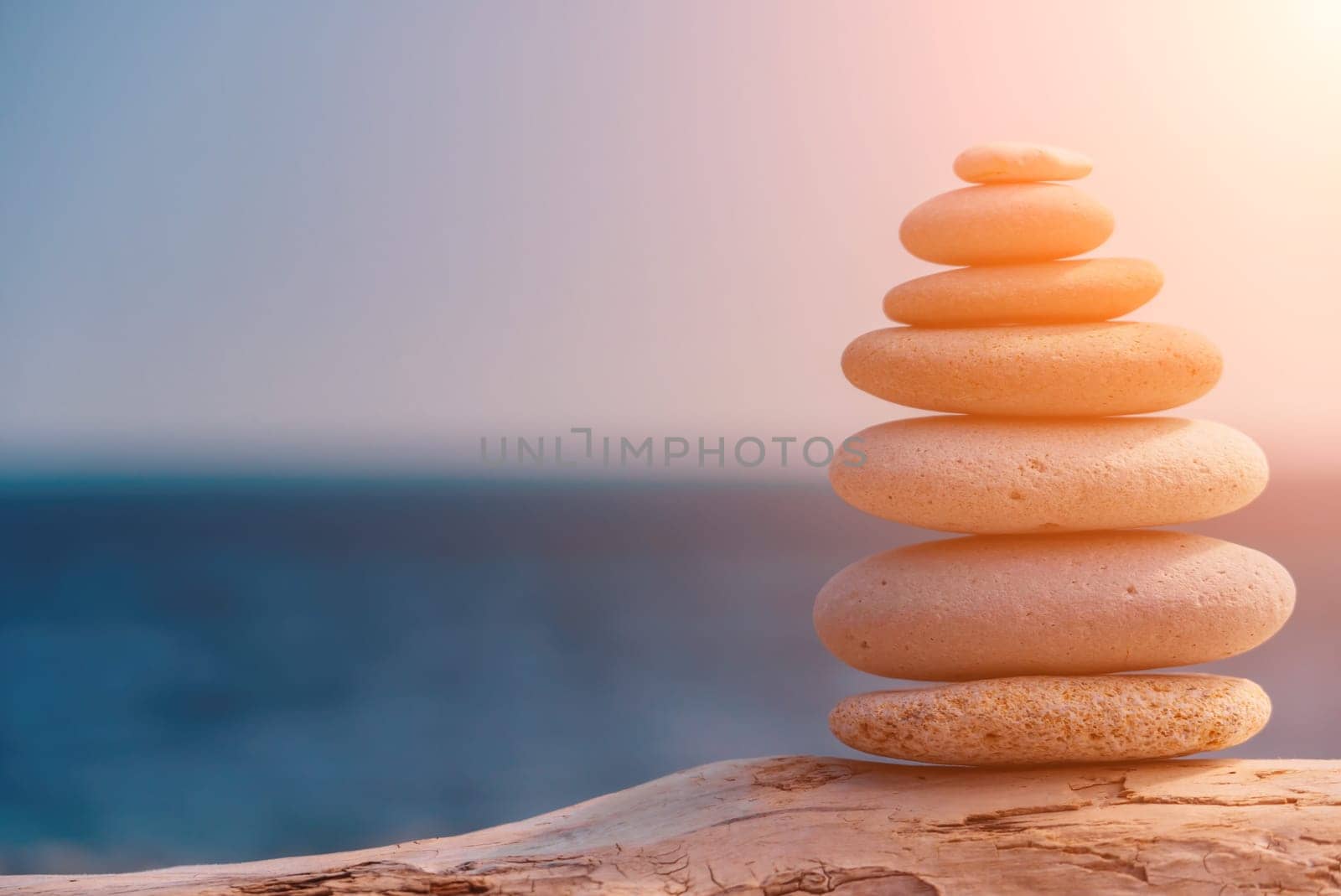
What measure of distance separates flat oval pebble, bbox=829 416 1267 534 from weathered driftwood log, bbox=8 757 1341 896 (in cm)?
74

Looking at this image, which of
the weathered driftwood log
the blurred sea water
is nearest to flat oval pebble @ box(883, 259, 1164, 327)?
the weathered driftwood log

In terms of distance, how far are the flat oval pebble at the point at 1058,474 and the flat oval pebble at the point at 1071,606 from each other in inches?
3.6

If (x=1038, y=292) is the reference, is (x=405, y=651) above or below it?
below

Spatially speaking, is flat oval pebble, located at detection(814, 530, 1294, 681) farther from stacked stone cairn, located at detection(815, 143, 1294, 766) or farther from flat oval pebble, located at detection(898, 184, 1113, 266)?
flat oval pebble, located at detection(898, 184, 1113, 266)

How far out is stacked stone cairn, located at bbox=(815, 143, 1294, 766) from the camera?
3.36 m

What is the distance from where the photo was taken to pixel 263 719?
718 centimetres

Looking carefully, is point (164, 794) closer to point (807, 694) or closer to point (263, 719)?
point (263, 719)

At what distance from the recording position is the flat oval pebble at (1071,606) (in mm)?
3418

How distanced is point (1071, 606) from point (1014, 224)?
1.14m

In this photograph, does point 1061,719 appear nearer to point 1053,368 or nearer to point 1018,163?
point 1053,368

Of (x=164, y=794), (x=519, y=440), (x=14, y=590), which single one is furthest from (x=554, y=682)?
(x=14, y=590)

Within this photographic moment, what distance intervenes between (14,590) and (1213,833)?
7190 millimetres

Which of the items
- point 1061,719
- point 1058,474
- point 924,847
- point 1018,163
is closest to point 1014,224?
point 1018,163

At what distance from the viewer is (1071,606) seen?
3.41m
